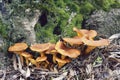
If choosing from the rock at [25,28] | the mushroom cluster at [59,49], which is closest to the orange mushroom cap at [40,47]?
the mushroom cluster at [59,49]

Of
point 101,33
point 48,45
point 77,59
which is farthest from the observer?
point 101,33

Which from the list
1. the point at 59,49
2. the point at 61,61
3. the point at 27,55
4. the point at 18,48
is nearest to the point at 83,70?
the point at 61,61

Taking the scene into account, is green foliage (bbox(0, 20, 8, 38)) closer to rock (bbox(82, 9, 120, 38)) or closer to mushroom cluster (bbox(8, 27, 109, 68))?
mushroom cluster (bbox(8, 27, 109, 68))

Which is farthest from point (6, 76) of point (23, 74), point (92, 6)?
point (92, 6)

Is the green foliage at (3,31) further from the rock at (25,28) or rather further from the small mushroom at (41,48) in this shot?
the small mushroom at (41,48)

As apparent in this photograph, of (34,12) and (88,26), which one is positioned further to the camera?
(88,26)

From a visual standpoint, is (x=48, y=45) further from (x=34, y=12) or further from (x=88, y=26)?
(x=88, y=26)
